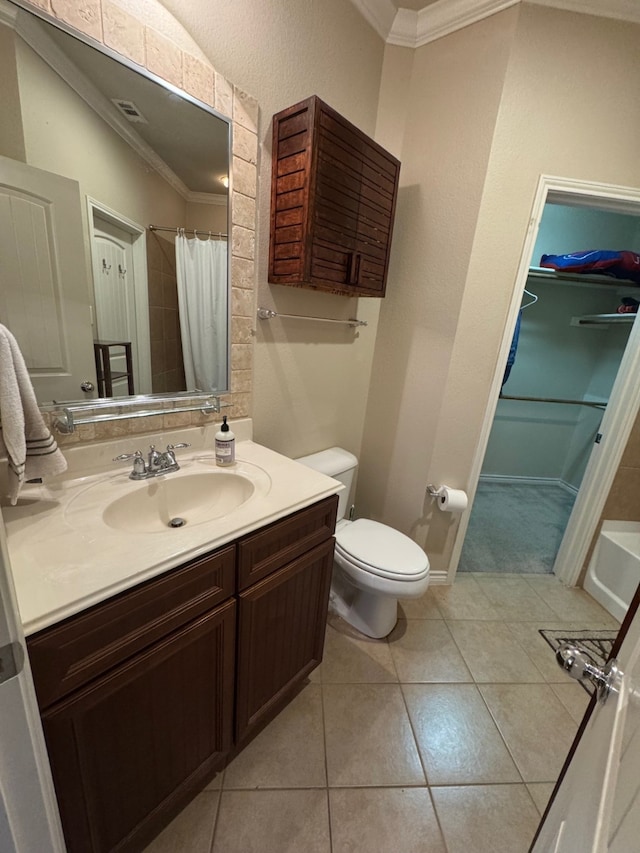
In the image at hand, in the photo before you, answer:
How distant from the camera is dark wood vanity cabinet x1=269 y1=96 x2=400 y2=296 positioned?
3.93 feet

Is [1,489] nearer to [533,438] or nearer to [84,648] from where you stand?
[84,648]

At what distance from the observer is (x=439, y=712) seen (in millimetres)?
1348

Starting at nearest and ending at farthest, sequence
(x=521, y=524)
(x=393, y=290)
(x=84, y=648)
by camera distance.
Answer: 1. (x=84, y=648)
2. (x=393, y=290)
3. (x=521, y=524)

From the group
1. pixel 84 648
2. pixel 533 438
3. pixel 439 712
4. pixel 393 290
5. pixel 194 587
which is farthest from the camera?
pixel 533 438

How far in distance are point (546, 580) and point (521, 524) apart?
0.69 metres

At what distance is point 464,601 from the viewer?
1.91 meters

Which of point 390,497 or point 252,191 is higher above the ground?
point 252,191

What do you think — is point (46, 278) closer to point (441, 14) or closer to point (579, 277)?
point (441, 14)

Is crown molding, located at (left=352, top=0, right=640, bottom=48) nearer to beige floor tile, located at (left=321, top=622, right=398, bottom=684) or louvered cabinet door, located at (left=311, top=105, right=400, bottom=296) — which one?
louvered cabinet door, located at (left=311, top=105, right=400, bottom=296)

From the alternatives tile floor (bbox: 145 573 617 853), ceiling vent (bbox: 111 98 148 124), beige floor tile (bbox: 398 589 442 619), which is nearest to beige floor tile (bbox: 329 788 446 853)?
tile floor (bbox: 145 573 617 853)

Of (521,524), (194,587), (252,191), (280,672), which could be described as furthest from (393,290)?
(521,524)

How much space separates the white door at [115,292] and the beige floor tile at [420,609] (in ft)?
5.38

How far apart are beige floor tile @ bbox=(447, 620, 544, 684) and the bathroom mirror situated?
1.66 metres

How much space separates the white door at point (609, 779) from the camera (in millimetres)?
374
